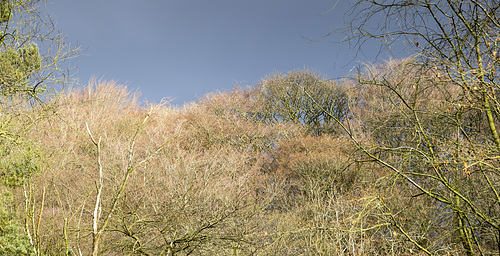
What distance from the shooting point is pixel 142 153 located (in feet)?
43.5

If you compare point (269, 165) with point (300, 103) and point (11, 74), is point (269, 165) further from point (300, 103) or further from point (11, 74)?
point (11, 74)

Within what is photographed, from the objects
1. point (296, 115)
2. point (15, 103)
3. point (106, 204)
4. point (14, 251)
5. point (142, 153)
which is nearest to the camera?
point (14, 251)

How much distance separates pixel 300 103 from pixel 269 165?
510cm

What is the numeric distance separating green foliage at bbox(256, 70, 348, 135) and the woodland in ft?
0.32

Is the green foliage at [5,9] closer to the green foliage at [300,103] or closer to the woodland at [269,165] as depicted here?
the woodland at [269,165]

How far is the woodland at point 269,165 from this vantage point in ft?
9.48

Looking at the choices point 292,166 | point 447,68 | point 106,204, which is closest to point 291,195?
point 292,166

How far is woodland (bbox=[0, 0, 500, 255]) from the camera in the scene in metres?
2.89

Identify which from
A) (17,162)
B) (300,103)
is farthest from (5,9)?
(300,103)

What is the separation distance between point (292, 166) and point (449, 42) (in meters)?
10.9

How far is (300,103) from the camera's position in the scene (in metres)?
19.1

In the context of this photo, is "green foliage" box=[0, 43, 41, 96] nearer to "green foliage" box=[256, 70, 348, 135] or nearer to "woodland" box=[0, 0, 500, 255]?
"woodland" box=[0, 0, 500, 255]

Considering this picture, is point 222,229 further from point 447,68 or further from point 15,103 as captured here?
point 447,68

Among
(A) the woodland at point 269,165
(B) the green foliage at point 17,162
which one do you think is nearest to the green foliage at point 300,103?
(A) the woodland at point 269,165
